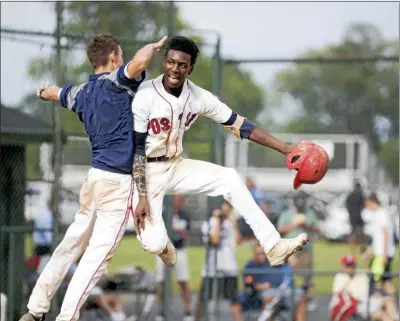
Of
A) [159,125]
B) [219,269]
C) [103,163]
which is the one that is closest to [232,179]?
[159,125]

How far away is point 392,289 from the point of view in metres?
12.8

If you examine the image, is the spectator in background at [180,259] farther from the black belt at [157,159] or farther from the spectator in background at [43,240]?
the black belt at [157,159]

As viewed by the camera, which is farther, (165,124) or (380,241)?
(380,241)

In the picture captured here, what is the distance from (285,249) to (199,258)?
1126cm

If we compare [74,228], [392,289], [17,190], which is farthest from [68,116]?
[74,228]

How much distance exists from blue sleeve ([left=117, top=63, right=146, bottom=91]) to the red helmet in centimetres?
120

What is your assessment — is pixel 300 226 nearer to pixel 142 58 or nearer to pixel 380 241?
pixel 380 241

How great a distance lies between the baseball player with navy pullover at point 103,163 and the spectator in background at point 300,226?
17.4 ft

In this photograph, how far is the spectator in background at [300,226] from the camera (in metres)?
13.2

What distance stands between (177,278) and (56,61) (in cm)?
312

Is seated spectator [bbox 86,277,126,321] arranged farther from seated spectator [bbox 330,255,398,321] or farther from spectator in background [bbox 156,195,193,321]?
seated spectator [bbox 330,255,398,321]

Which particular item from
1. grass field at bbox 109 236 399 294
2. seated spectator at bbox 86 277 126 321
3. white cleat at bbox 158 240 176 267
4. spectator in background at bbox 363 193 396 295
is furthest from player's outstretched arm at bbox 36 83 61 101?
spectator in background at bbox 363 193 396 295

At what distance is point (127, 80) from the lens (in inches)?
300

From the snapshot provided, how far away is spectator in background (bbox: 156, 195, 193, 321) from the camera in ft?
42.2
